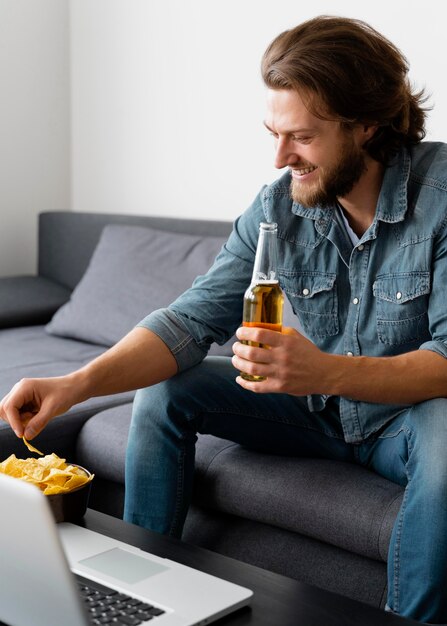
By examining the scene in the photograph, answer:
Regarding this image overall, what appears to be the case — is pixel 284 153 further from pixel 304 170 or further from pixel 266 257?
pixel 266 257

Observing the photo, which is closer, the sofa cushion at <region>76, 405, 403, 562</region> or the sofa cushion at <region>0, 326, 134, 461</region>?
the sofa cushion at <region>76, 405, 403, 562</region>

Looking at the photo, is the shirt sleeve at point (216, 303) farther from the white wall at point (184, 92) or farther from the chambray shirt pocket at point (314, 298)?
the white wall at point (184, 92)

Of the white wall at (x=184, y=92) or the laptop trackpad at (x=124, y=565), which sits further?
the white wall at (x=184, y=92)

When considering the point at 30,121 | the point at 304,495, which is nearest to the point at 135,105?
the point at 30,121

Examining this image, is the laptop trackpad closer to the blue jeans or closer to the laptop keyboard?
the laptop keyboard

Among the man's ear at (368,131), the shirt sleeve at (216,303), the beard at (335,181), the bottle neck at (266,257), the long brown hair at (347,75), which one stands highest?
the long brown hair at (347,75)

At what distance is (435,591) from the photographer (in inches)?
54.7

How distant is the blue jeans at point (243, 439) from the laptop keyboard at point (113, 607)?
1.62 ft

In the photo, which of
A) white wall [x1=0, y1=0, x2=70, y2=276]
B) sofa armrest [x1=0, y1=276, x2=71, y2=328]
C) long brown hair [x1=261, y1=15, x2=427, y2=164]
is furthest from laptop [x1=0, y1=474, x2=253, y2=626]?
white wall [x1=0, y1=0, x2=70, y2=276]

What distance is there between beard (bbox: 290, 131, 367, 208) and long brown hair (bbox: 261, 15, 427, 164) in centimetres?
4

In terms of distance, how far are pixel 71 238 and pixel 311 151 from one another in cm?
184

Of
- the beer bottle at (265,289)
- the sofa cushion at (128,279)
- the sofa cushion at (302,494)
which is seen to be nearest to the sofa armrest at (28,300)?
the sofa cushion at (128,279)

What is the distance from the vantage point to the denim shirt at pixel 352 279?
1680 mm

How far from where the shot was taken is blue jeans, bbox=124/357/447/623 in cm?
145
